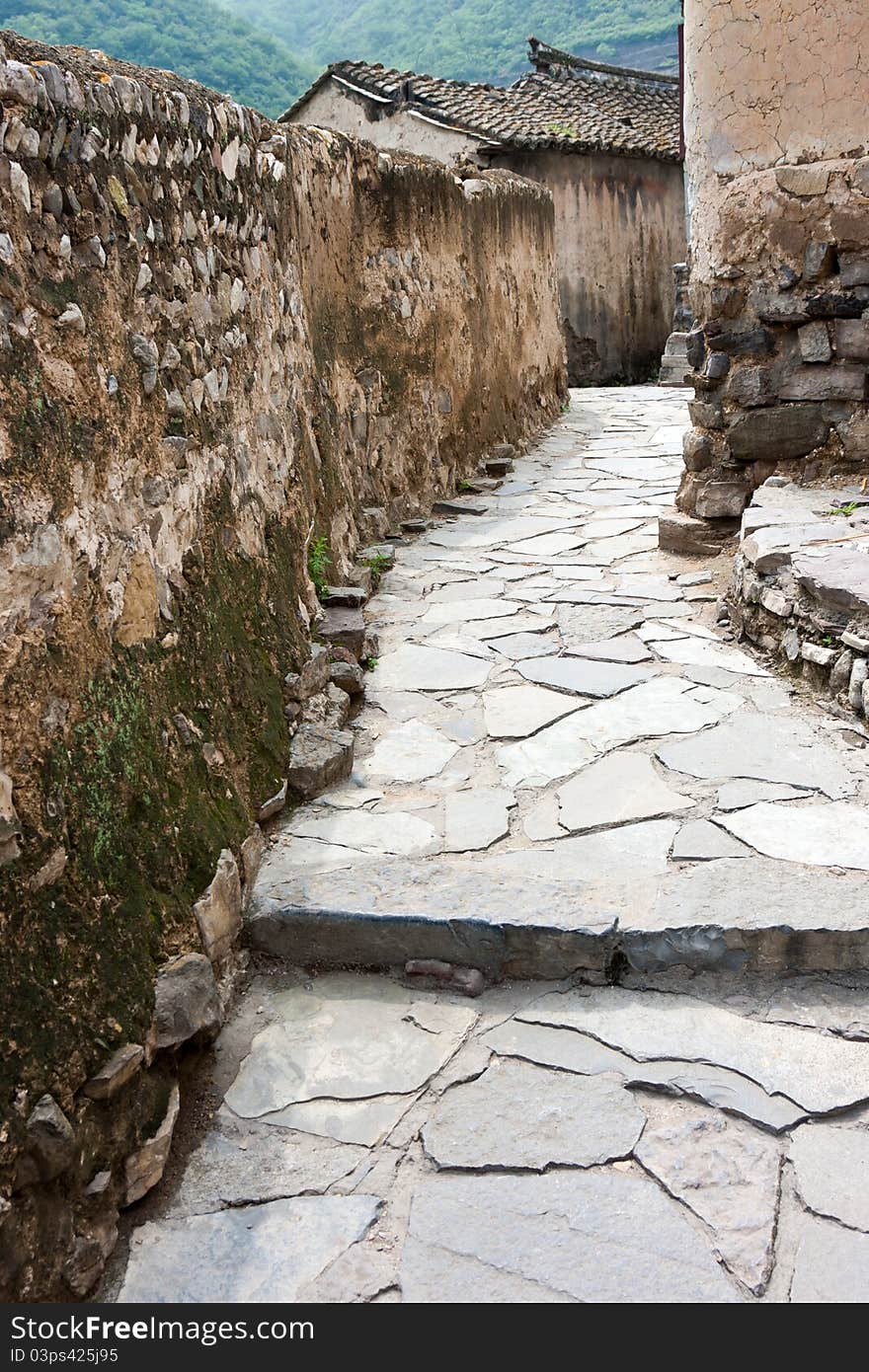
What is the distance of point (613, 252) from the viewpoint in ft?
57.5

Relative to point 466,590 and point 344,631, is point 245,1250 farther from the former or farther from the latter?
point 466,590

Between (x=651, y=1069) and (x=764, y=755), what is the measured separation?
4.55ft

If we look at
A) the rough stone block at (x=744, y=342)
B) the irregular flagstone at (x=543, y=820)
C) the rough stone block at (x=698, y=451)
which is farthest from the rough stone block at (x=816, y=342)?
the irregular flagstone at (x=543, y=820)

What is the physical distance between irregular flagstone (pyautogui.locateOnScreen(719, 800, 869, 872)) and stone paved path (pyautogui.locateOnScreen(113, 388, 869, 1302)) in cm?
1

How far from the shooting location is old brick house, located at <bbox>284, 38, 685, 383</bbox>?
55.3ft

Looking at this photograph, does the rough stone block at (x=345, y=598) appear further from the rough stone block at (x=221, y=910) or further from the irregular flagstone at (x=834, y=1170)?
the irregular flagstone at (x=834, y=1170)

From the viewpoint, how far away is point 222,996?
2617 mm

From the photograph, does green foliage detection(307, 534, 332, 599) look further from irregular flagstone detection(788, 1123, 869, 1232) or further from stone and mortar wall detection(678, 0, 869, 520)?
irregular flagstone detection(788, 1123, 869, 1232)

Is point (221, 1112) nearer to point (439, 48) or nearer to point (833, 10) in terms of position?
point (833, 10)

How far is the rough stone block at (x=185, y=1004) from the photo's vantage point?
228cm

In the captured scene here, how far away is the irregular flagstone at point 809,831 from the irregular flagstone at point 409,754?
95 centimetres

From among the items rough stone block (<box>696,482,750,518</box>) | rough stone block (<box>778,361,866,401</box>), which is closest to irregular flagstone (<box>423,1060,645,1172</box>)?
rough stone block (<box>696,482,750,518</box>)

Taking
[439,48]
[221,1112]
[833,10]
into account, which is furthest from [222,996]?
[439,48]
